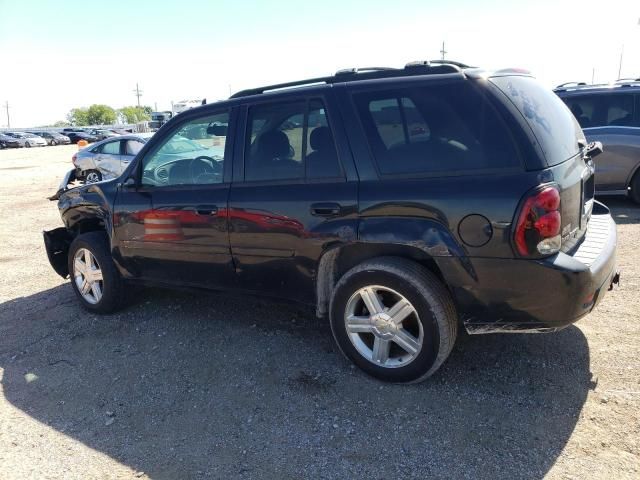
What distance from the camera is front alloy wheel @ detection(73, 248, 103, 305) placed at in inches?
186

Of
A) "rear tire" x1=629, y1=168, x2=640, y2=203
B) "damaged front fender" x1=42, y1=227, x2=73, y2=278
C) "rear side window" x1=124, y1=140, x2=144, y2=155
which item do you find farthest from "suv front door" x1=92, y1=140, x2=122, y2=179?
"rear tire" x1=629, y1=168, x2=640, y2=203

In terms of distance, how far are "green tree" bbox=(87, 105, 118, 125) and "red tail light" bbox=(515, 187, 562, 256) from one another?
424 ft

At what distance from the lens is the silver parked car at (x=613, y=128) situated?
7.73 m

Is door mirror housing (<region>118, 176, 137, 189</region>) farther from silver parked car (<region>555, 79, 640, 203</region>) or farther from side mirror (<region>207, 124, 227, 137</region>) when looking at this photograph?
silver parked car (<region>555, 79, 640, 203</region>)

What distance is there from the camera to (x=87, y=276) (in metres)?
4.76

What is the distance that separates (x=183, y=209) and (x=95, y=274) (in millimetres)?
1383

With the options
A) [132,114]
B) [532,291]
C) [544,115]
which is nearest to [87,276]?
[532,291]

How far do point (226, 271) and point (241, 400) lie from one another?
1.01 metres

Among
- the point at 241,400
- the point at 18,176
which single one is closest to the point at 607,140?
the point at 241,400

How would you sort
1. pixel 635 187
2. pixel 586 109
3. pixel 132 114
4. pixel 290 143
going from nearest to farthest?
pixel 290 143
pixel 635 187
pixel 586 109
pixel 132 114

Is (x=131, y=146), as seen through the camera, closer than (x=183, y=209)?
No

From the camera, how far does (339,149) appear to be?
10.8ft

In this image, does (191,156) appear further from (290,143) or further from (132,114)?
(132,114)

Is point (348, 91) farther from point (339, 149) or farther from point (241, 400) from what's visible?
point (241, 400)
